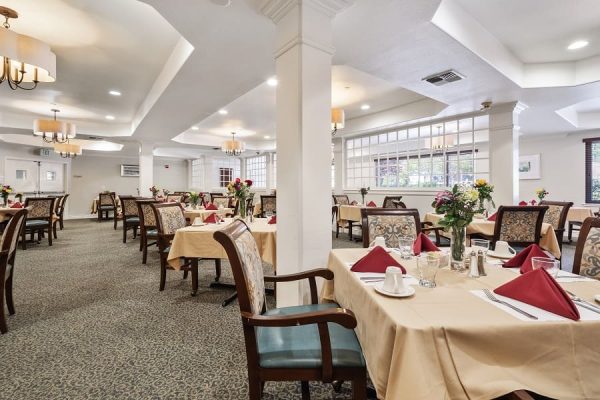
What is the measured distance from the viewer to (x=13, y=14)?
262 centimetres

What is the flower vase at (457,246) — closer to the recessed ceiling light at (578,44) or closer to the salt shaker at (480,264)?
the salt shaker at (480,264)

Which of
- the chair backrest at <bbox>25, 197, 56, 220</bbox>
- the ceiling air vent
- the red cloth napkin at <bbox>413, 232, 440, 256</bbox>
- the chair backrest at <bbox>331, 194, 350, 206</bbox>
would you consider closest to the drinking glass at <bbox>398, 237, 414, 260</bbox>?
the red cloth napkin at <bbox>413, 232, 440, 256</bbox>

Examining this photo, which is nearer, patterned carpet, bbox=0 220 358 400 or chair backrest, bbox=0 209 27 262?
patterned carpet, bbox=0 220 358 400

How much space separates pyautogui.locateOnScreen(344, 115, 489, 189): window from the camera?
557cm

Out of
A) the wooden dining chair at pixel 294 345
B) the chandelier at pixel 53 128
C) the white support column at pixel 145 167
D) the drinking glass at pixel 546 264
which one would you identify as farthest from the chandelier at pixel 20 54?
the white support column at pixel 145 167

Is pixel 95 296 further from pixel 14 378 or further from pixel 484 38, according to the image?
pixel 484 38

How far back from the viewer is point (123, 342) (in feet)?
6.49

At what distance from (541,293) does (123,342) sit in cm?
239

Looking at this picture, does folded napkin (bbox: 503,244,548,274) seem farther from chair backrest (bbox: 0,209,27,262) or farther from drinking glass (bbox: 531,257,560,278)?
chair backrest (bbox: 0,209,27,262)

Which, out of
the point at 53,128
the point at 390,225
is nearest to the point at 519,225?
the point at 390,225

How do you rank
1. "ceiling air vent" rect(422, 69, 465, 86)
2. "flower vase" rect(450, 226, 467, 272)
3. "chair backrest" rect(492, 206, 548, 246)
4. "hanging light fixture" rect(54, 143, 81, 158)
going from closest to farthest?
"flower vase" rect(450, 226, 467, 272) < "chair backrest" rect(492, 206, 548, 246) < "ceiling air vent" rect(422, 69, 465, 86) < "hanging light fixture" rect(54, 143, 81, 158)

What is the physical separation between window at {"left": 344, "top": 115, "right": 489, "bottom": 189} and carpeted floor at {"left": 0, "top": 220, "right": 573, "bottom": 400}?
4.62m

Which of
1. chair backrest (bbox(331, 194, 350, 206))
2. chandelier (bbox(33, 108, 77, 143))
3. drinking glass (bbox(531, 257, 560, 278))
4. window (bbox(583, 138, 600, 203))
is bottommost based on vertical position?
drinking glass (bbox(531, 257, 560, 278))

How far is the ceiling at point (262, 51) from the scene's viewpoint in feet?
7.73
